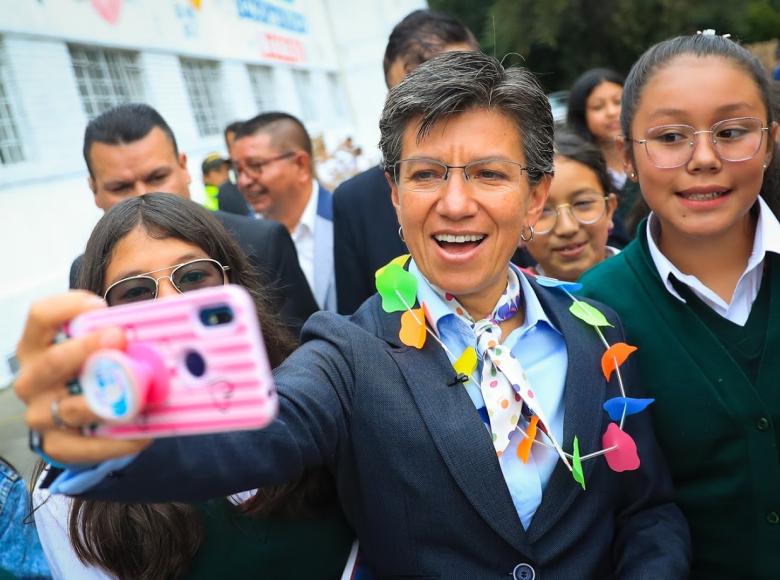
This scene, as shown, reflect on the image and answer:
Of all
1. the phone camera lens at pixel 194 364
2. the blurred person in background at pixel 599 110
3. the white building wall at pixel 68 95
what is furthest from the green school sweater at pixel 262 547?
the white building wall at pixel 68 95

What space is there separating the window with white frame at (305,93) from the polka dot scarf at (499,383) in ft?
58.4

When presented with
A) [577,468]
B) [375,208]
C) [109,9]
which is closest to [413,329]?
[577,468]

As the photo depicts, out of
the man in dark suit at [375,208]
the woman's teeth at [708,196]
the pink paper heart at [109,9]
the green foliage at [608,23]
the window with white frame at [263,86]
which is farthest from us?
the green foliage at [608,23]

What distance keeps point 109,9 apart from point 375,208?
8.16 metres

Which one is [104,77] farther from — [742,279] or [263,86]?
[742,279]

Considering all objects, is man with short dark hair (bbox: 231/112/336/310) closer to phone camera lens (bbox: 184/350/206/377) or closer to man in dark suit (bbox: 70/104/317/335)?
man in dark suit (bbox: 70/104/317/335)

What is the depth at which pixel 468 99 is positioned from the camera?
1.76 m

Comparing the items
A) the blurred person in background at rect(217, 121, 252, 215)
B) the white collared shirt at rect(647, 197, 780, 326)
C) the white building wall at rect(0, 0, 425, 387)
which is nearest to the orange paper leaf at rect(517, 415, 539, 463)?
the white collared shirt at rect(647, 197, 780, 326)

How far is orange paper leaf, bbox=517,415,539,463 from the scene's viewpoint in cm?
174

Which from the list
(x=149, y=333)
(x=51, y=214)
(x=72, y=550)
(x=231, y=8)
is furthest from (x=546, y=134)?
(x=231, y=8)

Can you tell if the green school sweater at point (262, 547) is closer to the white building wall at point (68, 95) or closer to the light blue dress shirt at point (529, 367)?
the light blue dress shirt at point (529, 367)

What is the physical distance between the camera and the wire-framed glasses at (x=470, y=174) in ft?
5.80

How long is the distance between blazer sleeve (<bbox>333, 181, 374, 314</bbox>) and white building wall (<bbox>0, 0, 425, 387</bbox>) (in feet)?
13.3

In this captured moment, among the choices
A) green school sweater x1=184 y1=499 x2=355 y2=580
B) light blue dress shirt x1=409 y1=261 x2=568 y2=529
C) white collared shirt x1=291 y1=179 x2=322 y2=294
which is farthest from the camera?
white collared shirt x1=291 y1=179 x2=322 y2=294
